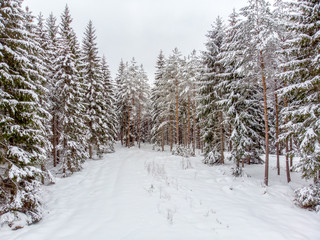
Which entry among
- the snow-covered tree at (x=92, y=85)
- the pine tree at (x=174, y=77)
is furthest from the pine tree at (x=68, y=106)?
the pine tree at (x=174, y=77)

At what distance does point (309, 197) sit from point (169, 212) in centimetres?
763

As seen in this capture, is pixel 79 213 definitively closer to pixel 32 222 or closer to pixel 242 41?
pixel 32 222

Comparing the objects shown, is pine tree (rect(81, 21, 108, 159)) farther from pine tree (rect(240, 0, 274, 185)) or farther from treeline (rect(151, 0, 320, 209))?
pine tree (rect(240, 0, 274, 185))

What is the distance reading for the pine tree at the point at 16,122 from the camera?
831 cm

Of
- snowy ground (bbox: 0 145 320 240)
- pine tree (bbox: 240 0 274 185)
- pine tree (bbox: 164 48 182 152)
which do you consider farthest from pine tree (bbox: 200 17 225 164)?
pine tree (bbox: 164 48 182 152)

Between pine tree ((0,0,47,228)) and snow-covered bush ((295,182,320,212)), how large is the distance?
13.2 metres

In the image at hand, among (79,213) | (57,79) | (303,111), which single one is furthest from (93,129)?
(303,111)

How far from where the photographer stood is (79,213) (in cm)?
894

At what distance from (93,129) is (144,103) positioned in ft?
46.4

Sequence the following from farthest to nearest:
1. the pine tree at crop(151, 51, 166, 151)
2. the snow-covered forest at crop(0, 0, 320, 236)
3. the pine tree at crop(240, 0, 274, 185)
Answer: the pine tree at crop(151, 51, 166, 151)
the pine tree at crop(240, 0, 274, 185)
the snow-covered forest at crop(0, 0, 320, 236)

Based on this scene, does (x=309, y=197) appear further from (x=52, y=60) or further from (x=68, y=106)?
(x=52, y=60)

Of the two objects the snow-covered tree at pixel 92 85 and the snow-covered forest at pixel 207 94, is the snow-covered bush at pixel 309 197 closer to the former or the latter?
the snow-covered forest at pixel 207 94

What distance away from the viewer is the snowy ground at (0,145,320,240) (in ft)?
22.6

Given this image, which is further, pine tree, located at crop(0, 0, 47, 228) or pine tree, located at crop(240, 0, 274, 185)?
pine tree, located at crop(240, 0, 274, 185)
